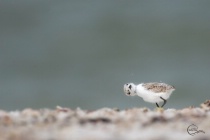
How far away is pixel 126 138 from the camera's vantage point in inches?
164

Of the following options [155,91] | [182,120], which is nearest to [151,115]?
[182,120]

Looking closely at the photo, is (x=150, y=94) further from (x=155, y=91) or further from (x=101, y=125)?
(x=101, y=125)

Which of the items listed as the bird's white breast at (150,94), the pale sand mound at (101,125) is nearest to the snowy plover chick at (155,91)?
the bird's white breast at (150,94)

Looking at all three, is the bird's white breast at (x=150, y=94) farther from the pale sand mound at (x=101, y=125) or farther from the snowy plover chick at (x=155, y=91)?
the pale sand mound at (x=101, y=125)

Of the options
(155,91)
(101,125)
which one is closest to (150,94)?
(155,91)

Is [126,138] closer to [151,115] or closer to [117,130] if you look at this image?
[117,130]

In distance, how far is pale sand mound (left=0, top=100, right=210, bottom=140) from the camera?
4.28 m

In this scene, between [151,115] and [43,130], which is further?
[151,115]

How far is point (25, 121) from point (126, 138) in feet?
3.73

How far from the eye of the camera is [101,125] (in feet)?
15.7

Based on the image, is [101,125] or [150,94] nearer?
[101,125]

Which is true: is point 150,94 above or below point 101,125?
above

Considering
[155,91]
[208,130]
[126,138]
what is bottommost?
[126,138]

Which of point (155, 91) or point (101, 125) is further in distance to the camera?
point (155, 91)
